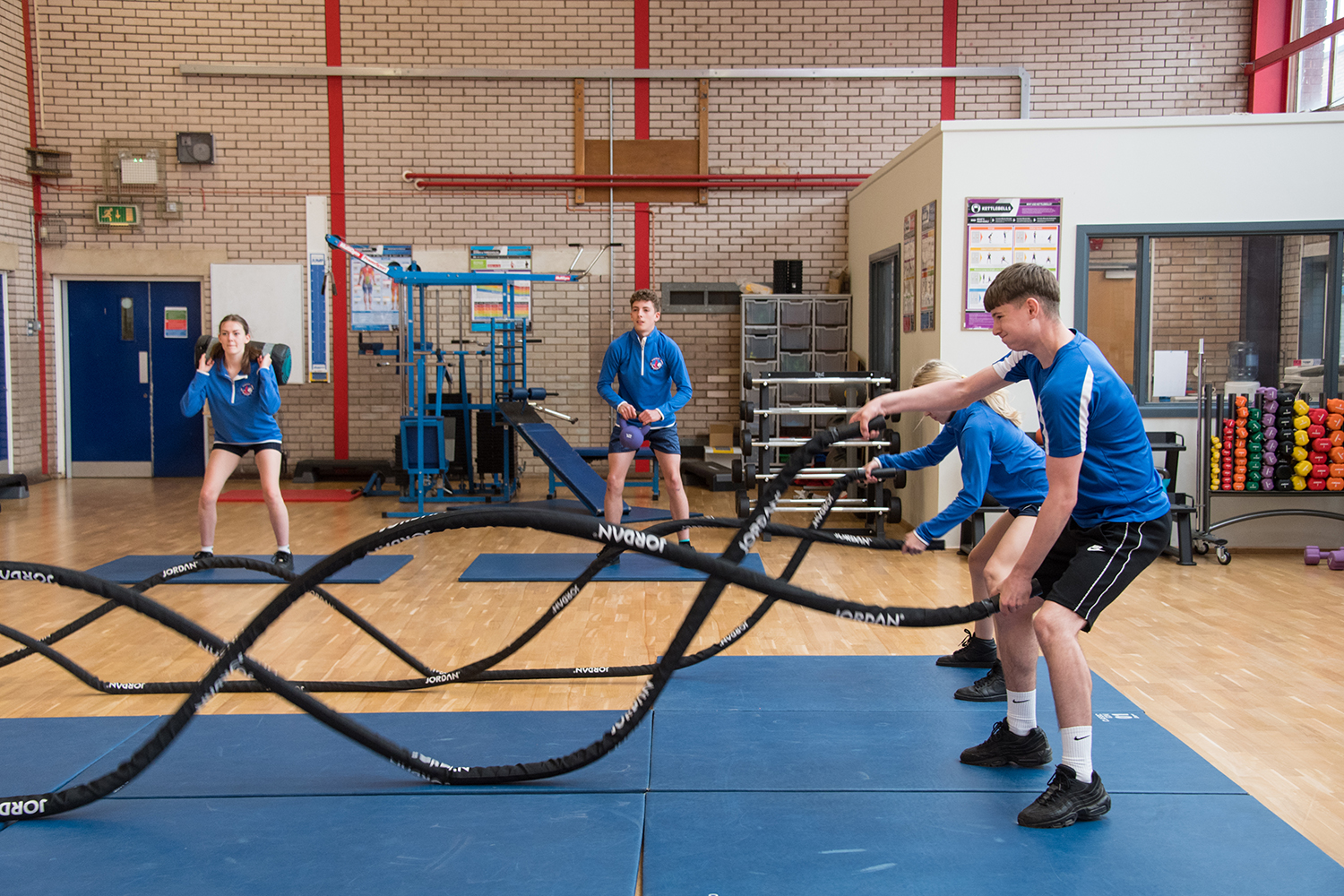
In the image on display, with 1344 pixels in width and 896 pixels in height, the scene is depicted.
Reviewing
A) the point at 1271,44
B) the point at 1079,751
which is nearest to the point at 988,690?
the point at 1079,751

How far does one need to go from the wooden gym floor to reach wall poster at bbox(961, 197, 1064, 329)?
189 cm

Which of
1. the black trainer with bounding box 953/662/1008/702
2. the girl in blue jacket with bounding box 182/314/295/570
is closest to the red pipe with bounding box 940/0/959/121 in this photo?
the girl in blue jacket with bounding box 182/314/295/570

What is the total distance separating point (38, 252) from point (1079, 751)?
11.5m

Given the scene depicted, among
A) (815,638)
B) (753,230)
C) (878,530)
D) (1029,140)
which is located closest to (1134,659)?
(815,638)

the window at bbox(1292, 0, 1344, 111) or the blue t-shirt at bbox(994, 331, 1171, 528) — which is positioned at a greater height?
the window at bbox(1292, 0, 1344, 111)

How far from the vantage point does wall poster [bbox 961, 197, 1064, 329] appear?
21.9 ft

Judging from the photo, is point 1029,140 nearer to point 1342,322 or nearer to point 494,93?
point 1342,322

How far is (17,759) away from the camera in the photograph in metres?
3.03

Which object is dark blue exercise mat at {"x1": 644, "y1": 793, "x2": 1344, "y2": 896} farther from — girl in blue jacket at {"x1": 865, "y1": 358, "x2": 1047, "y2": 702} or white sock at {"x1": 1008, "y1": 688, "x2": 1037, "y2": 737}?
girl in blue jacket at {"x1": 865, "y1": 358, "x2": 1047, "y2": 702}

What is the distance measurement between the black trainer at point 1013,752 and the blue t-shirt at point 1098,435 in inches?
29.5

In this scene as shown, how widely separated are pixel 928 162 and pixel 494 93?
542 cm

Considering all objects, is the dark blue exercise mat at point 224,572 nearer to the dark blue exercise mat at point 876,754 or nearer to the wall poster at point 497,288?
the dark blue exercise mat at point 876,754

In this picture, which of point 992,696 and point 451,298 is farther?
point 451,298

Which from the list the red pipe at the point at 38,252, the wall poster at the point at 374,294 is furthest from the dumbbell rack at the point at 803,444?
the red pipe at the point at 38,252
